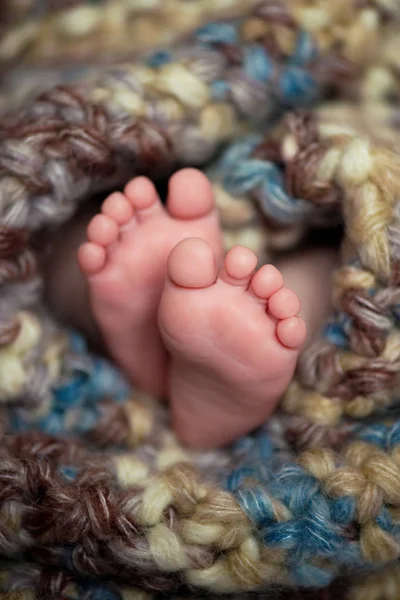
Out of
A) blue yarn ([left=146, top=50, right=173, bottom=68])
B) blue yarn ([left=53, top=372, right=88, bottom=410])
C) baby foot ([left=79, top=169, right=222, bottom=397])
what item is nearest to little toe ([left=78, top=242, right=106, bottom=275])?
baby foot ([left=79, top=169, right=222, bottom=397])

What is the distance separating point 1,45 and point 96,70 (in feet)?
0.54

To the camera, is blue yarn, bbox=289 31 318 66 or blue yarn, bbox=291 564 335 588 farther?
blue yarn, bbox=289 31 318 66

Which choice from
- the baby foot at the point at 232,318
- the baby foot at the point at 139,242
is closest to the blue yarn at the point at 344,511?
the baby foot at the point at 232,318

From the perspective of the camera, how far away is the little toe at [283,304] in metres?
0.59

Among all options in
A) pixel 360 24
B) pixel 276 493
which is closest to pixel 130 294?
pixel 276 493

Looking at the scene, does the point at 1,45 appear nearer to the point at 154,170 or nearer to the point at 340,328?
the point at 154,170

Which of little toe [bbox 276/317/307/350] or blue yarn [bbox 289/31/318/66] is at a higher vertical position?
blue yarn [bbox 289/31/318/66]

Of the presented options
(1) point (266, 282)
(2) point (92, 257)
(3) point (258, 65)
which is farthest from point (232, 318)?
(3) point (258, 65)

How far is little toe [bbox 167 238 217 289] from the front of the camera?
59 cm

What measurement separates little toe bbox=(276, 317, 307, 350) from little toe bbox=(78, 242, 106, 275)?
0.17 metres

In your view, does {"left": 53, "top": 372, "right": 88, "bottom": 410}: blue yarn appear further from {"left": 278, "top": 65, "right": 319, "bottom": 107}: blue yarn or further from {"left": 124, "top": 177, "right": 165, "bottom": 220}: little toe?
{"left": 278, "top": 65, "right": 319, "bottom": 107}: blue yarn

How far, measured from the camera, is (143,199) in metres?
0.67

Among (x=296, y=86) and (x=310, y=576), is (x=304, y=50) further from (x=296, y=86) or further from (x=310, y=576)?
(x=310, y=576)

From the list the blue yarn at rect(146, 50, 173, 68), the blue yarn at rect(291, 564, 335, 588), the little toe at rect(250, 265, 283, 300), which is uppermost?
the blue yarn at rect(146, 50, 173, 68)
